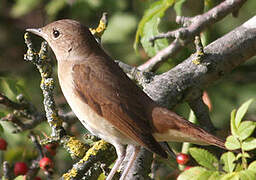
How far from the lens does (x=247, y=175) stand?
3.00 metres

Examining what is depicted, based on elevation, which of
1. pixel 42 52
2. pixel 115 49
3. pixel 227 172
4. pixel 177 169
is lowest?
pixel 227 172

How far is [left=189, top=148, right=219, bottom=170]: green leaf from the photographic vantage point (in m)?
3.29

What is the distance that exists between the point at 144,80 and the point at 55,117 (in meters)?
0.84

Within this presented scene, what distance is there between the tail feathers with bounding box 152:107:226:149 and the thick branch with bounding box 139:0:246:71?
2.76 feet

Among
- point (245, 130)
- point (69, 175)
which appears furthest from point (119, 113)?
point (245, 130)

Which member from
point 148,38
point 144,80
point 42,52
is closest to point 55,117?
point 42,52

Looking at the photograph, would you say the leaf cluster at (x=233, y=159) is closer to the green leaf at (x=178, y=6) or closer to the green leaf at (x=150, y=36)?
the green leaf at (x=150, y=36)

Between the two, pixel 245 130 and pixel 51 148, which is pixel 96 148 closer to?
pixel 51 148

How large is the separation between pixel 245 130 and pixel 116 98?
988 mm

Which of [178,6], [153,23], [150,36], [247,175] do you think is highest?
[178,6]

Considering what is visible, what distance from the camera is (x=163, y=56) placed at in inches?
179

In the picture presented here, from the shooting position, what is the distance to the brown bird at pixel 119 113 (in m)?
3.59

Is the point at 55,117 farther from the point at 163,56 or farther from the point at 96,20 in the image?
the point at 96,20

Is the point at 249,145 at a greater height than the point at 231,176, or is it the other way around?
the point at 249,145
